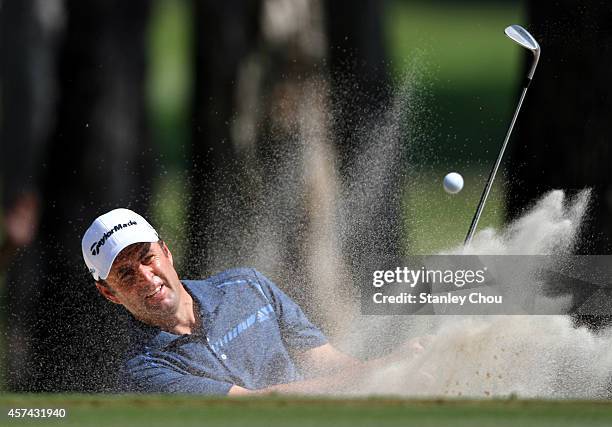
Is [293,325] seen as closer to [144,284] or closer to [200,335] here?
[200,335]

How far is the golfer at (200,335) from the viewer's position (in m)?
5.11

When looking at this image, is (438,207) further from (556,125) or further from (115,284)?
(115,284)

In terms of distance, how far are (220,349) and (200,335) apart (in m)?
0.09

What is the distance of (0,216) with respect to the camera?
1022cm

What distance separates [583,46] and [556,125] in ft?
1.23

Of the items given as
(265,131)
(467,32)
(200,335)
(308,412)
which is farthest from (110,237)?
(467,32)

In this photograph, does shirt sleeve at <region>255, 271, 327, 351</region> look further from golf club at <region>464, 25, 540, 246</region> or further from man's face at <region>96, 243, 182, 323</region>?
golf club at <region>464, 25, 540, 246</region>

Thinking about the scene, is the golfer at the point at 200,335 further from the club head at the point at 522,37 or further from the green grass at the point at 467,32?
the green grass at the point at 467,32

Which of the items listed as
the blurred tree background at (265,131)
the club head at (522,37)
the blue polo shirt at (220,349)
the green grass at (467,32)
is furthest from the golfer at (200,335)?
the green grass at (467,32)

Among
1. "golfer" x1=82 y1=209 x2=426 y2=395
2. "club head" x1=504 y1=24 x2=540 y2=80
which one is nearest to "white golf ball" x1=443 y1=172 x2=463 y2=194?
"club head" x1=504 y1=24 x2=540 y2=80

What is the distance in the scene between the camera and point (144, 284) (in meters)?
5.17

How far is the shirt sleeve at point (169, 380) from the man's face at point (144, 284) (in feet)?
0.56

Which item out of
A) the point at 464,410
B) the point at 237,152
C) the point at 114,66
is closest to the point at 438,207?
the point at 464,410

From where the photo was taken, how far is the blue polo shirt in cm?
509
